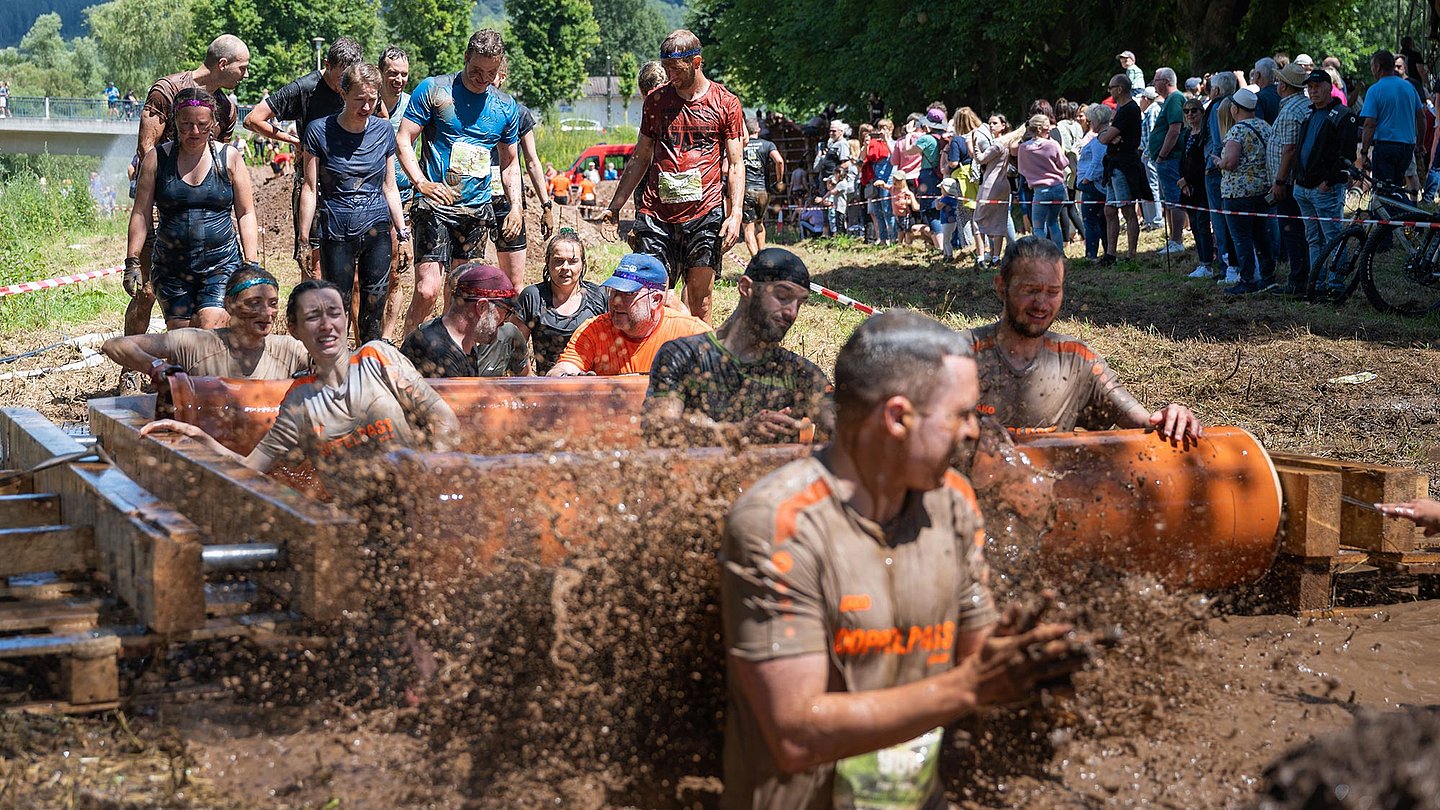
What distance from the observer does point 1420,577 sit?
224 inches

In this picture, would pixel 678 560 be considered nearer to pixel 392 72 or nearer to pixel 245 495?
pixel 245 495

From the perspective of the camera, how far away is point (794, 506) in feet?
9.08

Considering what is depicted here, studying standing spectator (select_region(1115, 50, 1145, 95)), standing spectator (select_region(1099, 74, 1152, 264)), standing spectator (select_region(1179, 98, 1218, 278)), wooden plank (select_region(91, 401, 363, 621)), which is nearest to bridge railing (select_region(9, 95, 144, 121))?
standing spectator (select_region(1115, 50, 1145, 95))

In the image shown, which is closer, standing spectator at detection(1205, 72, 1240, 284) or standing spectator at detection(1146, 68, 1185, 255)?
standing spectator at detection(1205, 72, 1240, 284)

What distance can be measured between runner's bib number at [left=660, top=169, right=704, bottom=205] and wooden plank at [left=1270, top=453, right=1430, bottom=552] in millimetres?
3913

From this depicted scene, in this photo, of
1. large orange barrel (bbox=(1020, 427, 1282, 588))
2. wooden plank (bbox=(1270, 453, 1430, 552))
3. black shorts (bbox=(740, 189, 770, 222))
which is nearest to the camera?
large orange barrel (bbox=(1020, 427, 1282, 588))

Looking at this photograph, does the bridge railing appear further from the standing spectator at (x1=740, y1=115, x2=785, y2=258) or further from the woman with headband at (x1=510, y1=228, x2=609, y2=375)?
the woman with headband at (x1=510, y1=228, x2=609, y2=375)

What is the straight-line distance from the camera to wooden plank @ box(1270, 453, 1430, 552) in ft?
17.2

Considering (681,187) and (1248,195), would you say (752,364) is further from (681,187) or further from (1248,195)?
(1248,195)

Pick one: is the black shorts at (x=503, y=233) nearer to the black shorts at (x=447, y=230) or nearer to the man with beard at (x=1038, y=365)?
the black shorts at (x=447, y=230)

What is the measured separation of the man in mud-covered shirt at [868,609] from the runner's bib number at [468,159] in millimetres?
6103

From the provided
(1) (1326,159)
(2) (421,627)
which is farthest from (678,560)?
(1) (1326,159)

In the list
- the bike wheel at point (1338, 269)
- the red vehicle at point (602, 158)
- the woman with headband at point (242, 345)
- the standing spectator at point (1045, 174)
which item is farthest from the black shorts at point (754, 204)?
the red vehicle at point (602, 158)

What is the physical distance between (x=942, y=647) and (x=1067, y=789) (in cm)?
117
